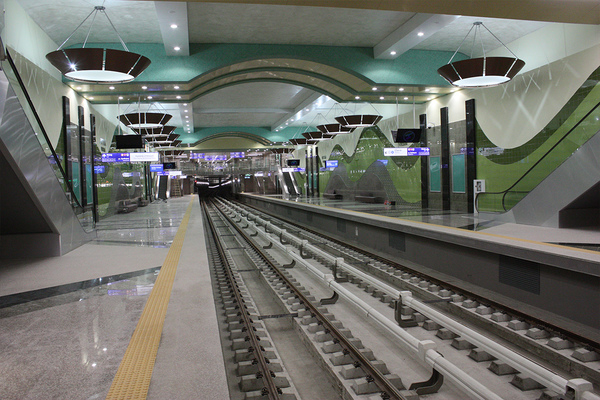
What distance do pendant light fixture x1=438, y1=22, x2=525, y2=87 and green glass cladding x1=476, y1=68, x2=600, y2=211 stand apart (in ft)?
6.16

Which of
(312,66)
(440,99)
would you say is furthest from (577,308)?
(440,99)

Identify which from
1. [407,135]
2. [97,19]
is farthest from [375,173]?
[97,19]

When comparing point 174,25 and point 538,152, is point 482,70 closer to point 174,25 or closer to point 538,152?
point 538,152

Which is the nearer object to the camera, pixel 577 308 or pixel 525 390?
pixel 525 390

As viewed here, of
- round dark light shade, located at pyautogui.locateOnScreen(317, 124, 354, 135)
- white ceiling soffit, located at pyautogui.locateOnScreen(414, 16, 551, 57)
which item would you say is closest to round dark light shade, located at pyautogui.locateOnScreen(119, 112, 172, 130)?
round dark light shade, located at pyautogui.locateOnScreen(317, 124, 354, 135)

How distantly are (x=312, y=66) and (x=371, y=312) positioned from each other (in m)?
12.0

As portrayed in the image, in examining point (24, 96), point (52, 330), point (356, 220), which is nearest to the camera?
point (52, 330)

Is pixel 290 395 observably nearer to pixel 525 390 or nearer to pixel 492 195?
pixel 525 390

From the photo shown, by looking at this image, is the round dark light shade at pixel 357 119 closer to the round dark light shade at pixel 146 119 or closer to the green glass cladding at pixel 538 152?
the green glass cladding at pixel 538 152

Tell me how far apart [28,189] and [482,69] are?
375 inches

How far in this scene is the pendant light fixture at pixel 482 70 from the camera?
10180 mm

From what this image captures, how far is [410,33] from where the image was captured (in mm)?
12312

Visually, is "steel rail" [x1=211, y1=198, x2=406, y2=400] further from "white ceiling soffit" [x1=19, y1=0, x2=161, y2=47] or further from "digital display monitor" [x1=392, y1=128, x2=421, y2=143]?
"digital display monitor" [x1=392, y1=128, x2=421, y2=143]

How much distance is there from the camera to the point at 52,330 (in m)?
4.37
